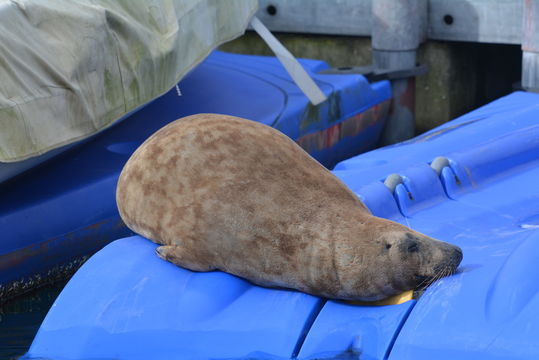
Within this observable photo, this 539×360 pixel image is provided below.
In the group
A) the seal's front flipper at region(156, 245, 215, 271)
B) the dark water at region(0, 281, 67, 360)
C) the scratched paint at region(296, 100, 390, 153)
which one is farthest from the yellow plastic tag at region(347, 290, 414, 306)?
the scratched paint at region(296, 100, 390, 153)

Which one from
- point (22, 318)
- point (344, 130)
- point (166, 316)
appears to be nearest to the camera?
point (166, 316)

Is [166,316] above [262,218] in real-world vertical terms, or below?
below

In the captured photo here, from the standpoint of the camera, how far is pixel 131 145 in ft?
16.4

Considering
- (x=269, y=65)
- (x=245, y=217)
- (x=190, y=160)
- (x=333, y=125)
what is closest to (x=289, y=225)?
(x=245, y=217)

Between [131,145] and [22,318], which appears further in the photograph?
[131,145]

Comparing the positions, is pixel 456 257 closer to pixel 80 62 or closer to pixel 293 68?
pixel 80 62

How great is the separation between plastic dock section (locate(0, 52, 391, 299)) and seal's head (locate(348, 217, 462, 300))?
1.96m

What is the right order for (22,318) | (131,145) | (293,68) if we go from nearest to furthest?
(22,318) → (131,145) → (293,68)

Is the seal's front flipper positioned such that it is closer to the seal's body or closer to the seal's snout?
the seal's body

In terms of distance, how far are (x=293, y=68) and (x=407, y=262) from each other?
3101 mm

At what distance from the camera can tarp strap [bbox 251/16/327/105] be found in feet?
19.2

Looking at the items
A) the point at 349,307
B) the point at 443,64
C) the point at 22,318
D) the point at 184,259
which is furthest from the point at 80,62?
the point at 443,64

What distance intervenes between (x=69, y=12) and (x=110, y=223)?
3.45ft

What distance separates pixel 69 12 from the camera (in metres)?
4.44
